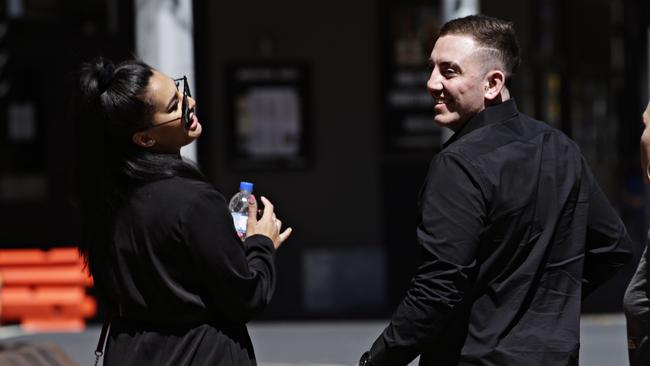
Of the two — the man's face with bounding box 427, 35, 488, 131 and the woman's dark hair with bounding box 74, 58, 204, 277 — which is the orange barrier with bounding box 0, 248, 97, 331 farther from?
the man's face with bounding box 427, 35, 488, 131

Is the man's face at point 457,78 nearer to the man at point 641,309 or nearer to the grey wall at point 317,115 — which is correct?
the man at point 641,309

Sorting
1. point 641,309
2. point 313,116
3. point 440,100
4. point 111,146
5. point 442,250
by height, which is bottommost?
point 313,116

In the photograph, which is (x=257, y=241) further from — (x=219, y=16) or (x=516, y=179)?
(x=219, y=16)

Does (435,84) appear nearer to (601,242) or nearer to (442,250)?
(442,250)

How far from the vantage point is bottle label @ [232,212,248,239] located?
3449 millimetres

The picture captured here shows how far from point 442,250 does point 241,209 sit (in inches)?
27.8

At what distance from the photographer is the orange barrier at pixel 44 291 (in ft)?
35.1

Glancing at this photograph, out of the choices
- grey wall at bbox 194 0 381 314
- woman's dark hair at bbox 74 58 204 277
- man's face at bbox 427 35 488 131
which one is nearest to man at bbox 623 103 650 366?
man's face at bbox 427 35 488 131

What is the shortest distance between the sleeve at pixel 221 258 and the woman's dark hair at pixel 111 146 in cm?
16

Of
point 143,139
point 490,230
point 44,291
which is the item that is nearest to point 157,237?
point 143,139

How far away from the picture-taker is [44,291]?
1088cm

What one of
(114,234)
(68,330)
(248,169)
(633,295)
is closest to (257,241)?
(114,234)

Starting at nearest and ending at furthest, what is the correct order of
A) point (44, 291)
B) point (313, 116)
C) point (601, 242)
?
1. point (601, 242)
2. point (44, 291)
3. point (313, 116)

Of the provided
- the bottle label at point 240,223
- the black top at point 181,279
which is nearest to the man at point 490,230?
the black top at point 181,279
